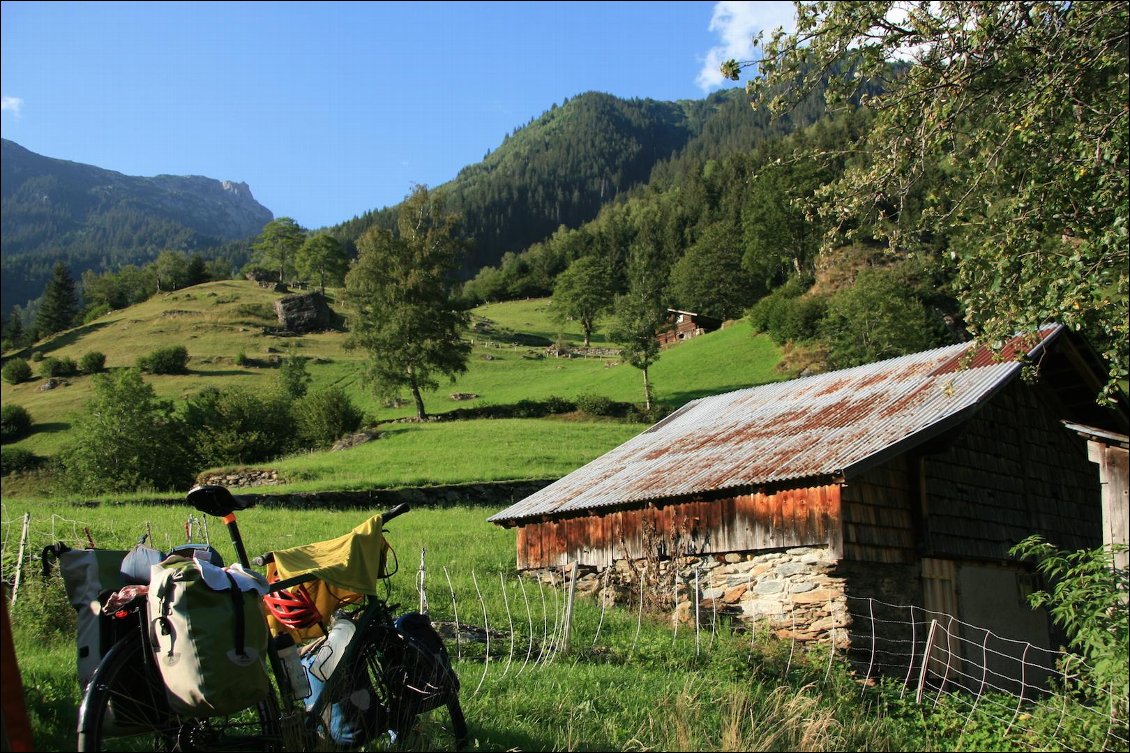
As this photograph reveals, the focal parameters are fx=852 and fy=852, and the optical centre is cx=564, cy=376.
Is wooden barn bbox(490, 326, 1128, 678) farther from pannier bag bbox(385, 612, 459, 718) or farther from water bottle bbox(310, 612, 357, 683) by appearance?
water bottle bbox(310, 612, 357, 683)

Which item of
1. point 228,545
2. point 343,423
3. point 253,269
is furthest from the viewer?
→ point 253,269

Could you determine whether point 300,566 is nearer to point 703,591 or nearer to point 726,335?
point 703,591

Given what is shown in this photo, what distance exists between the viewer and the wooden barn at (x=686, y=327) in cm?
8275

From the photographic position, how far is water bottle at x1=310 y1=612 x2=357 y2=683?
17.1ft

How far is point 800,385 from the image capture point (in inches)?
736

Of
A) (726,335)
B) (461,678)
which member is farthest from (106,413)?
(726,335)

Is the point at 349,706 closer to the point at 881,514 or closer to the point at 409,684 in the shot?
the point at 409,684

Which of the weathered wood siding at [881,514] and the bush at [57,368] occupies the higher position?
the bush at [57,368]

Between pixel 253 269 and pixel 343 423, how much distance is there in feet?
232

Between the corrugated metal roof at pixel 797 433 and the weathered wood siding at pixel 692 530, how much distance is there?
41 cm

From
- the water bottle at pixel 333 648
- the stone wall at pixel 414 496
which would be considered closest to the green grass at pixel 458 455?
the stone wall at pixel 414 496

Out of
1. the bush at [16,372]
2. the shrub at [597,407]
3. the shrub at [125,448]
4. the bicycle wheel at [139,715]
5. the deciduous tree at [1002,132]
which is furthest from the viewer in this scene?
the bush at [16,372]

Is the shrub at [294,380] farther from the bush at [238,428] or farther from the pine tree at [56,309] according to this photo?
the pine tree at [56,309]

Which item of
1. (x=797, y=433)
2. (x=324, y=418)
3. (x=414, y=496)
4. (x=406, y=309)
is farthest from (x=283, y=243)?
(x=797, y=433)
